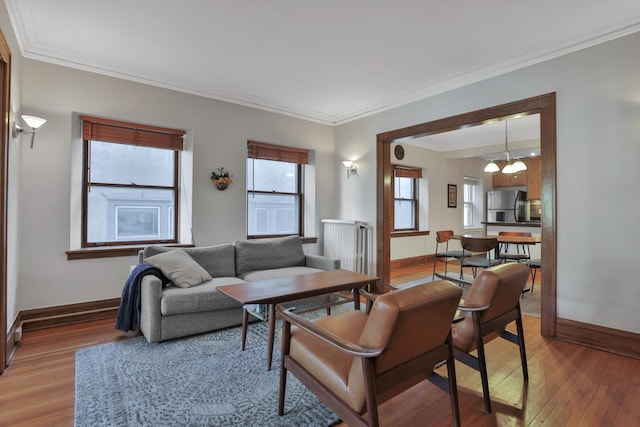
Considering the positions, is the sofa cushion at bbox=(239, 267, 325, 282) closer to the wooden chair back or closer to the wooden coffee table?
the wooden coffee table

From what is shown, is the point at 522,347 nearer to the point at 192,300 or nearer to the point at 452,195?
the point at 192,300

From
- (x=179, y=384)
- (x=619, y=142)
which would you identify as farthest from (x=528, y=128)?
(x=179, y=384)

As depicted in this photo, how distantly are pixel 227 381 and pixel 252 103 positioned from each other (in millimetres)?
3528

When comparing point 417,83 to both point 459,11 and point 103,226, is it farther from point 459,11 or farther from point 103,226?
point 103,226

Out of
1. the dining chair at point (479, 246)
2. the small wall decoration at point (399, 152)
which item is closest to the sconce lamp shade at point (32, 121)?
the dining chair at point (479, 246)

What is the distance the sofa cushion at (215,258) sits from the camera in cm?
353

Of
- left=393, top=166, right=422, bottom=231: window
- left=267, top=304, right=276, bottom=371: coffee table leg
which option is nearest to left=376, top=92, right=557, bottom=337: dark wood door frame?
left=267, top=304, right=276, bottom=371: coffee table leg

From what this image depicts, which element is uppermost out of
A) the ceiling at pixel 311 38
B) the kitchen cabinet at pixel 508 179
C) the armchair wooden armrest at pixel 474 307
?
the ceiling at pixel 311 38

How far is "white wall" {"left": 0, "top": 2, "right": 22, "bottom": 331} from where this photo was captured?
2459mm

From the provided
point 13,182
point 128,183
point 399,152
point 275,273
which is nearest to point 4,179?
point 13,182

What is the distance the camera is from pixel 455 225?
766 centimetres

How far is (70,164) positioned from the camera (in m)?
3.36

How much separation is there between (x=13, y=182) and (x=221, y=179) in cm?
199

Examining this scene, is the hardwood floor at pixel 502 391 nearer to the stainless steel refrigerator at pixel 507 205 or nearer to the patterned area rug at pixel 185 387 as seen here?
the patterned area rug at pixel 185 387
